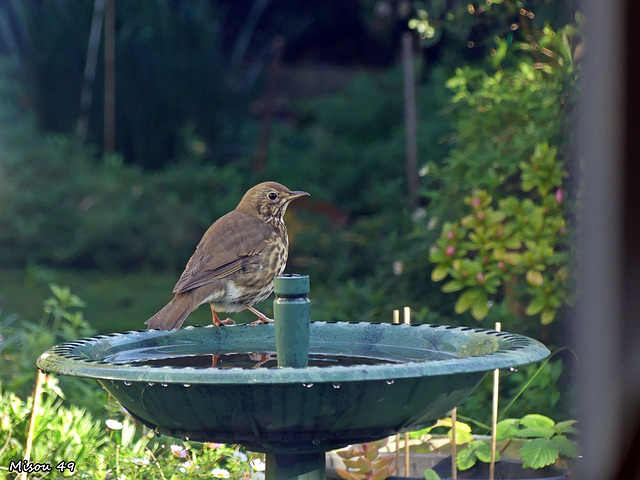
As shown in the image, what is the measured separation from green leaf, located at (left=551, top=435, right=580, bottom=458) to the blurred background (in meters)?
0.59

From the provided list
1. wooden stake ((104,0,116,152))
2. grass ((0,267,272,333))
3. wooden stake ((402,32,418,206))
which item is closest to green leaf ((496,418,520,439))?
grass ((0,267,272,333))

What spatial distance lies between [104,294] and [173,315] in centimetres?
497

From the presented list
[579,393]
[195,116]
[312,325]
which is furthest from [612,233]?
[195,116]

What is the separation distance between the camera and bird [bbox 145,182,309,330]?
11.0ft

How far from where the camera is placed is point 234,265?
11.3ft

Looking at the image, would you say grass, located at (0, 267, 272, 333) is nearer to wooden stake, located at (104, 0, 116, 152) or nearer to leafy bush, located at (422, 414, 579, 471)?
wooden stake, located at (104, 0, 116, 152)

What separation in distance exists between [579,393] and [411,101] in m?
5.55

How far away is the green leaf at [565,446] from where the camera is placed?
3.14 m

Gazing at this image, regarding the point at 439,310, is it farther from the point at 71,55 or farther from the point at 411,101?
the point at 71,55

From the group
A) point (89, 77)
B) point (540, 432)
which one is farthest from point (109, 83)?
point (540, 432)

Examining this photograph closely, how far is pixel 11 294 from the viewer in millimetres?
7805

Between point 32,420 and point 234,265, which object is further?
point 234,265

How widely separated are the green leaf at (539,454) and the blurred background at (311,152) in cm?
71

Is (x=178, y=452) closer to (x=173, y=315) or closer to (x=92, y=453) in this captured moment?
(x=92, y=453)
